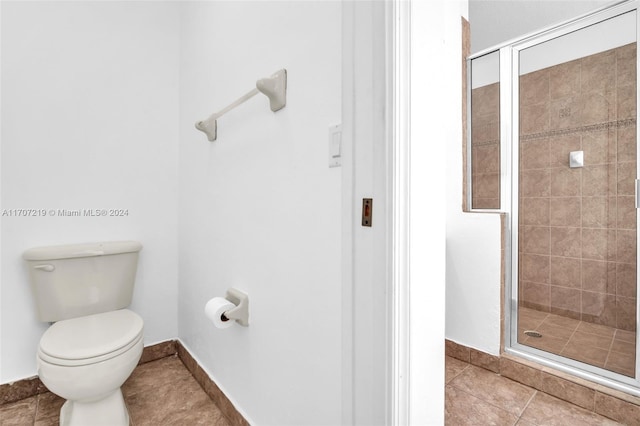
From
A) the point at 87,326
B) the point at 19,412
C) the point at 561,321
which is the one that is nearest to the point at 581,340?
the point at 561,321

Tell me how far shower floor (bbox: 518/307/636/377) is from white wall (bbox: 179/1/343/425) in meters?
1.41

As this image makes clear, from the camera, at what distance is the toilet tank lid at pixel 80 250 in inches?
54.1

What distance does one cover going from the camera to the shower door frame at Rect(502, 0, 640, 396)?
4.52 feet

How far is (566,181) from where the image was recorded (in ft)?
6.89

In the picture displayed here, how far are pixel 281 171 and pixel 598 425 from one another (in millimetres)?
1578

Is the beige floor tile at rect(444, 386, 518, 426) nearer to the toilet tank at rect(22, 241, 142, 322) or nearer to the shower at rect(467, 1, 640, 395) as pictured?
the shower at rect(467, 1, 640, 395)

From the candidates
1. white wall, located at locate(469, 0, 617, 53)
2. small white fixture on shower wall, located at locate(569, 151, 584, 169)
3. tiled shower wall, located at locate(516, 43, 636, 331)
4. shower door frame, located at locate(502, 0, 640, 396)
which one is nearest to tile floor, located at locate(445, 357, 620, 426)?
shower door frame, located at locate(502, 0, 640, 396)

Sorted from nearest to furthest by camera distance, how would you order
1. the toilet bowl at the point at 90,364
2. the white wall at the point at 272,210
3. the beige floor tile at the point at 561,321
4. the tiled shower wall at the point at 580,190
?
the white wall at the point at 272,210 → the toilet bowl at the point at 90,364 → the tiled shower wall at the point at 580,190 → the beige floor tile at the point at 561,321

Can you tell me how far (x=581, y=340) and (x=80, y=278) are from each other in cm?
Answer: 266

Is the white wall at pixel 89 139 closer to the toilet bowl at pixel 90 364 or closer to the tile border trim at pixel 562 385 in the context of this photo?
the toilet bowl at pixel 90 364

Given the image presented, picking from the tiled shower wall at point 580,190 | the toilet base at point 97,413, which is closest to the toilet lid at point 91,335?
the toilet base at point 97,413

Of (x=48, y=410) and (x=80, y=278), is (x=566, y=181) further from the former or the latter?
(x=48, y=410)

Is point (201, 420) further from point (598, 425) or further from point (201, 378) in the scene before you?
point (598, 425)

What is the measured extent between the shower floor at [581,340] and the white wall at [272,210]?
55.6 inches
